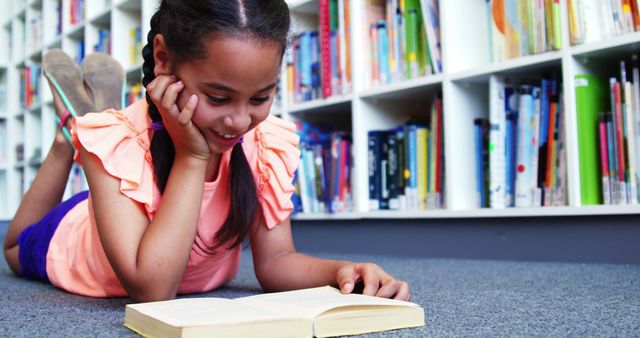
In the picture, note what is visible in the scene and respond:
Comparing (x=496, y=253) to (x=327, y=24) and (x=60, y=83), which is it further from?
(x=60, y=83)

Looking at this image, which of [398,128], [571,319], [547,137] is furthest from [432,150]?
[571,319]

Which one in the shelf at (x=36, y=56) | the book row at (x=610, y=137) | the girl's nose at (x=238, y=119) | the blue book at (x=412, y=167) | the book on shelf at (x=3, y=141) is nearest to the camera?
the girl's nose at (x=238, y=119)

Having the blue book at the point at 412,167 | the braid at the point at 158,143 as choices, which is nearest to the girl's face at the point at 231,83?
the braid at the point at 158,143

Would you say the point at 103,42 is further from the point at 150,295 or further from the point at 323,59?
the point at 150,295

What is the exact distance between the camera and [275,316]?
0.60m

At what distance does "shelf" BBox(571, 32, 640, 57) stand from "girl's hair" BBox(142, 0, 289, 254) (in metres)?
0.85

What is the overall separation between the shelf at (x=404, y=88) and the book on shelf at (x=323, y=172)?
0.22 meters

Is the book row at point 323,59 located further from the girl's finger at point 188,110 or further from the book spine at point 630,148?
the girl's finger at point 188,110

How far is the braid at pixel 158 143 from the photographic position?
0.94m

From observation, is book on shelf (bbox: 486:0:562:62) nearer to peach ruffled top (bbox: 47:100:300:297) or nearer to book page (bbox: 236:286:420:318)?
peach ruffled top (bbox: 47:100:300:297)

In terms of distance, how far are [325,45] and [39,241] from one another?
3.80 ft

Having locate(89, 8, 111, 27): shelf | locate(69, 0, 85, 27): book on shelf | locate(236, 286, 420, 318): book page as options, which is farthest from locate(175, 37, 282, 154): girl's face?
locate(69, 0, 85, 27): book on shelf

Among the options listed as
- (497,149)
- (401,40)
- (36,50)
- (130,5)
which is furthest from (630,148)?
(36,50)

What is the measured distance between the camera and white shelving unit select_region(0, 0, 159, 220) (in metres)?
3.13
